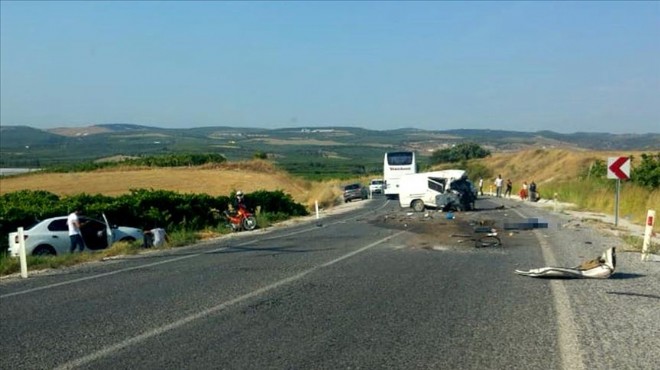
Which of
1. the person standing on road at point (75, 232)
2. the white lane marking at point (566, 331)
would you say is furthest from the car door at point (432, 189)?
the white lane marking at point (566, 331)

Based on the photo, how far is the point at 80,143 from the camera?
6344 inches

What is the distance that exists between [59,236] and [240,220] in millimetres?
10179

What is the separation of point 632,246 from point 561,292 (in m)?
8.06

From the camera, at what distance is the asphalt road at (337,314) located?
7.14 metres

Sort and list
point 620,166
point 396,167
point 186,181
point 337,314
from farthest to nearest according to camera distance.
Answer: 1. point 186,181
2. point 396,167
3. point 620,166
4. point 337,314

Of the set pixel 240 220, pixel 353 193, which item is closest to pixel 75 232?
pixel 240 220

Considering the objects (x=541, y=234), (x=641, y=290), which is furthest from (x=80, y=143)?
(x=641, y=290)

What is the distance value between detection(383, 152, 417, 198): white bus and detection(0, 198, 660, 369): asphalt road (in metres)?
39.7

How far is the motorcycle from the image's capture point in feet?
98.9

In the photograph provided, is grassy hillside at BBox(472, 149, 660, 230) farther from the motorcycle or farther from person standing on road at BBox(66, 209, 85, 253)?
person standing on road at BBox(66, 209, 85, 253)

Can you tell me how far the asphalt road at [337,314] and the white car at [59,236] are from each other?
410cm

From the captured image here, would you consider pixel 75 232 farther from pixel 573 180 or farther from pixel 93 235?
pixel 573 180

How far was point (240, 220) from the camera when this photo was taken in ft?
99.4

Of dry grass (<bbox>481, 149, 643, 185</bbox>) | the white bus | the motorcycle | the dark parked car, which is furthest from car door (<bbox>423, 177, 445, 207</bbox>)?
dry grass (<bbox>481, 149, 643, 185</bbox>)
